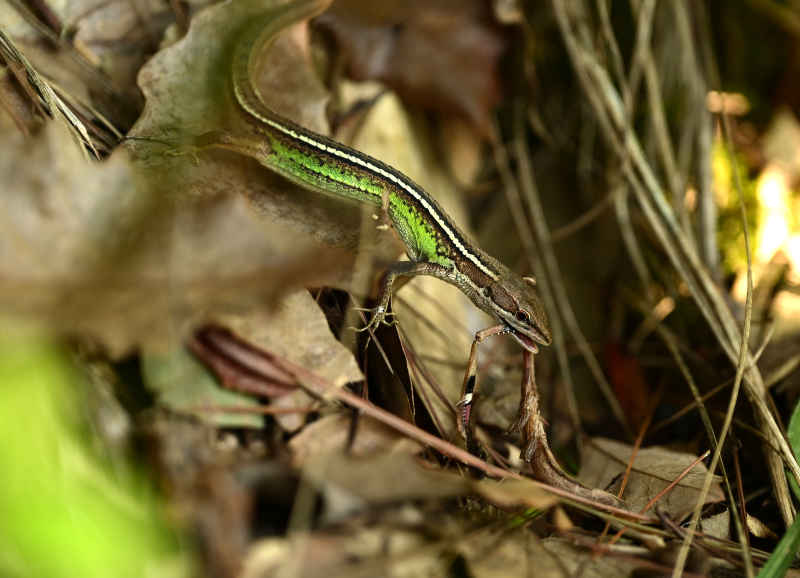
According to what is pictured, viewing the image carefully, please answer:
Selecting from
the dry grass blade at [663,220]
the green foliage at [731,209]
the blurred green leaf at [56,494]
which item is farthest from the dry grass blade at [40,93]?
the green foliage at [731,209]

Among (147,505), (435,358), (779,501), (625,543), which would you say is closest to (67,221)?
(147,505)

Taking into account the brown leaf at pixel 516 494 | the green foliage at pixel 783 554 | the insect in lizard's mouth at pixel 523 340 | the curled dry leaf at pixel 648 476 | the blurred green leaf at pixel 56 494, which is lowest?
the green foliage at pixel 783 554

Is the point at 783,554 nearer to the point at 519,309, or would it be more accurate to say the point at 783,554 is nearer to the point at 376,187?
the point at 519,309

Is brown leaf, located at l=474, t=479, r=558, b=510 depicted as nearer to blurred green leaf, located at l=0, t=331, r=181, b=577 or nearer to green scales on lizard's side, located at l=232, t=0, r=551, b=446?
blurred green leaf, located at l=0, t=331, r=181, b=577

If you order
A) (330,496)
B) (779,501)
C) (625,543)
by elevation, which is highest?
(330,496)

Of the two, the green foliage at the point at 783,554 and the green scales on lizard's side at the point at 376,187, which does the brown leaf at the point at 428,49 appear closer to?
the green scales on lizard's side at the point at 376,187

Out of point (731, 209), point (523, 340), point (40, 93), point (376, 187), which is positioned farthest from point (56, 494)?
point (731, 209)

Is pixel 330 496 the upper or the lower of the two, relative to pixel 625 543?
upper

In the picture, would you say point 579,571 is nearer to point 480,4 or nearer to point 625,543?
point 625,543
